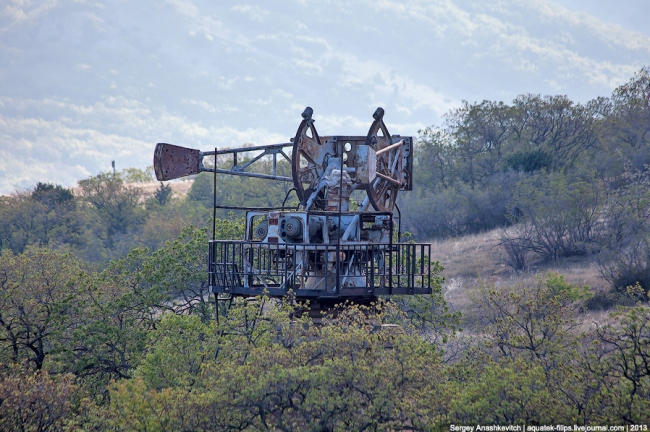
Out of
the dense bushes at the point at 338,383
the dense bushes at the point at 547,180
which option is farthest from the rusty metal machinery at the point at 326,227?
the dense bushes at the point at 547,180

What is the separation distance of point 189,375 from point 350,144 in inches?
234

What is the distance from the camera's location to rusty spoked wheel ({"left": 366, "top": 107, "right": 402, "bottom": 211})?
1828 cm

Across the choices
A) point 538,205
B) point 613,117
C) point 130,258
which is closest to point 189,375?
point 130,258

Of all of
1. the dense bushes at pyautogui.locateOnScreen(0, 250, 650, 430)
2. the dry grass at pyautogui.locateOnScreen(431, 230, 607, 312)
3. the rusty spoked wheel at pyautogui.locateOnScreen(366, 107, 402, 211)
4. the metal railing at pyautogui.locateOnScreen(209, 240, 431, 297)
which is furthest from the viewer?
the dry grass at pyautogui.locateOnScreen(431, 230, 607, 312)

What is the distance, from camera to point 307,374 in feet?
49.2

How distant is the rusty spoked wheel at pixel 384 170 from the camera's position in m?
18.3

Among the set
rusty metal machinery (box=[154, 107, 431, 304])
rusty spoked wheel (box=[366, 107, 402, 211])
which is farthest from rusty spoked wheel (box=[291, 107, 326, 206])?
rusty spoked wheel (box=[366, 107, 402, 211])

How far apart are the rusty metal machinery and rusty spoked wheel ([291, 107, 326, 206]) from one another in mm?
21

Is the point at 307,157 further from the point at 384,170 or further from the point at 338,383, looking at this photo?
the point at 338,383

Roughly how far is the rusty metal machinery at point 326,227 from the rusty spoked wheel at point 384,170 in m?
0.02

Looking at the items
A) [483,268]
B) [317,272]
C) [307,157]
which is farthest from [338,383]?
[483,268]

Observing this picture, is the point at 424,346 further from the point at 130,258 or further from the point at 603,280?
the point at 603,280

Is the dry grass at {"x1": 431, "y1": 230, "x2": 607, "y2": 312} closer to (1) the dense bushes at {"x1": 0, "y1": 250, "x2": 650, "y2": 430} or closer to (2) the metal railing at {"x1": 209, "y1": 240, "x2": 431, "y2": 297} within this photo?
(2) the metal railing at {"x1": 209, "y1": 240, "x2": 431, "y2": 297}

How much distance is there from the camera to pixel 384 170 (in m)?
19.1
